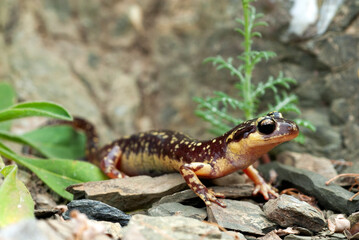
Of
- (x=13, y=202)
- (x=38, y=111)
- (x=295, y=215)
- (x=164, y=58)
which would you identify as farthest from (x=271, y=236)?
(x=164, y=58)

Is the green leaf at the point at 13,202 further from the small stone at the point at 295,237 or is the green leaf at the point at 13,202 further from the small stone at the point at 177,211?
the small stone at the point at 295,237

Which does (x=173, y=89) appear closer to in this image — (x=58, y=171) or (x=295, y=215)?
(x=58, y=171)

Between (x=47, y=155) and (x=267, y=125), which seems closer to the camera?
(x=267, y=125)

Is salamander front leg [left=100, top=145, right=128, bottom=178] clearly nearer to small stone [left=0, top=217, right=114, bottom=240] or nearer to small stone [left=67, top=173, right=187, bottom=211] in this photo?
small stone [left=67, top=173, right=187, bottom=211]

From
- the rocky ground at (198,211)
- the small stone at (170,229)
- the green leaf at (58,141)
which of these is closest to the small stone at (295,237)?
the rocky ground at (198,211)

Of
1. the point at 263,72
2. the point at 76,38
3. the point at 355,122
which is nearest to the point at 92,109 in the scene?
the point at 76,38

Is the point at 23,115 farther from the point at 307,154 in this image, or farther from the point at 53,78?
the point at 307,154
